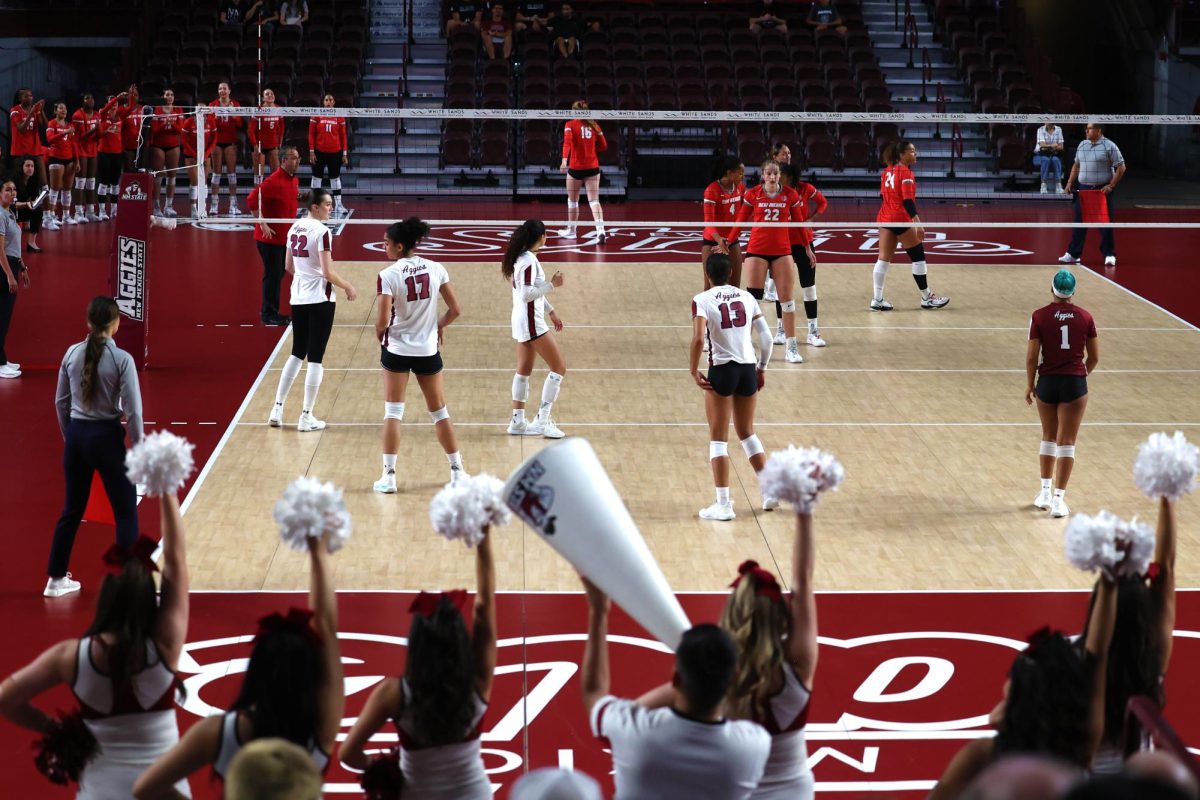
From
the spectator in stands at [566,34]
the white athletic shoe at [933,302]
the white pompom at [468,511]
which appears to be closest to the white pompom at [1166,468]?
the white pompom at [468,511]

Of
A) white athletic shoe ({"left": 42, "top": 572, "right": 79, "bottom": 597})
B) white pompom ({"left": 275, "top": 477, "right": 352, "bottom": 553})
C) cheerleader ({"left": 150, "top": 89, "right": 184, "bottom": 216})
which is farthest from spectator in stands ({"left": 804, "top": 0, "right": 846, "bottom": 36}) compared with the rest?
white pompom ({"left": 275, "top": 477, "right": 352, "bottom": 553})

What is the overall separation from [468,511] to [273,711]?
0.82 meters

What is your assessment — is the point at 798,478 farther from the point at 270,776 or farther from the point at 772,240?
the point at 772,240

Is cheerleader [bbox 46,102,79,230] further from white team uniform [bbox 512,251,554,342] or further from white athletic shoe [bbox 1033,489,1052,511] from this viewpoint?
white athletic shoe [bbox 1033,489,1052,511]

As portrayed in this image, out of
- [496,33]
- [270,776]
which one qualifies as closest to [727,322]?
[270,776]

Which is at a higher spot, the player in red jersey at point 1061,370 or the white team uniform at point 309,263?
the white team uniform at point 309,263

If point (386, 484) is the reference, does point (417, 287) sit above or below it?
above

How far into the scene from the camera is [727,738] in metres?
3.74

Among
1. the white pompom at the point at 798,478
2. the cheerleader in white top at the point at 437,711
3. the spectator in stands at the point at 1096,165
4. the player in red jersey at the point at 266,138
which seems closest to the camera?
the cheerleader in white top at the point at 437,711

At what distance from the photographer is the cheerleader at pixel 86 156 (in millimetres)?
21531

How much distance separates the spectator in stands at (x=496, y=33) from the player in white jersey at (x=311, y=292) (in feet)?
55.5

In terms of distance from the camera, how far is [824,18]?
2855 centimetres

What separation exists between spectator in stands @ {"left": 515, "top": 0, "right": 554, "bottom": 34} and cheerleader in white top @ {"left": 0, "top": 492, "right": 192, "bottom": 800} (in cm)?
2480

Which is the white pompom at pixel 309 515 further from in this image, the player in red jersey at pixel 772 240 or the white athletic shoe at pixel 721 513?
the player in red jersey at pixel 772 240
